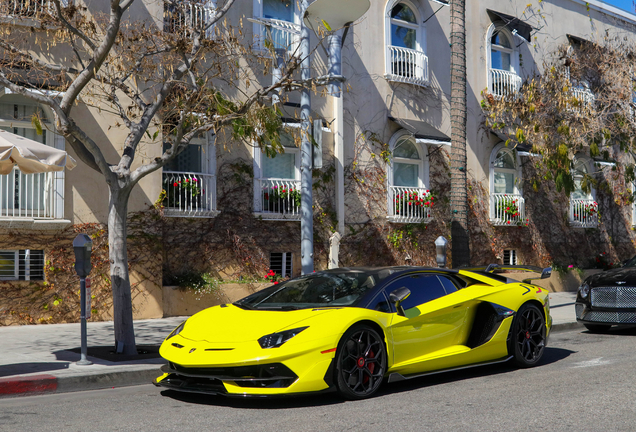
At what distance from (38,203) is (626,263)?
36.7ft

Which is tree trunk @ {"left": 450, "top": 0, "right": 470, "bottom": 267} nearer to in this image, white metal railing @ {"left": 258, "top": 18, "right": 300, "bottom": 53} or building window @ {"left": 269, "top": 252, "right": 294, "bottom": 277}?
white metal railing @ {"left": 258, "top": 18, "right": 300, "bottom": 53}

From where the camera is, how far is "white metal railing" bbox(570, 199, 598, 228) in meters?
22.4

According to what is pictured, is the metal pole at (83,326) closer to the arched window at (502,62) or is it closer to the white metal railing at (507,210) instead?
the white metal railing at (507,210)

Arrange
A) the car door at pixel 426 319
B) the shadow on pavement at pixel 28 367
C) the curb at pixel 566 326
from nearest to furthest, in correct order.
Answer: the car door at pixel 426 319 → the shadow on pavement at pixel 28 367 → the curb at pixel 566 326

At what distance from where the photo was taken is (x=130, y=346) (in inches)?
357

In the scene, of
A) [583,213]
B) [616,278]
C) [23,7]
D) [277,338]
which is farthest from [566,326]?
[23,7]

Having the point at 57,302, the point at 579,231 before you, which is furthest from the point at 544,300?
the point at 579,231

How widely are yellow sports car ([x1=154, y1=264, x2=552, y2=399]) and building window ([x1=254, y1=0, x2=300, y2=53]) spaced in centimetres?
915

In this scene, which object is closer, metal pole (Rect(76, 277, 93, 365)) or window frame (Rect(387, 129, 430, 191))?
metal pole (Rect(76, 277, 93, 365))

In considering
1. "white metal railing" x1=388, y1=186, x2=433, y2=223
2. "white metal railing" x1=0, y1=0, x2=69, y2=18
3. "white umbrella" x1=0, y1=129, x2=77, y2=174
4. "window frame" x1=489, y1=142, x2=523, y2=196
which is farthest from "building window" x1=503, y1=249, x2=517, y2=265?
"white umbrella" x1=0, y1=129, x2=77, y2=174

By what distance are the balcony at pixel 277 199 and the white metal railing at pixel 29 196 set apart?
444 cm

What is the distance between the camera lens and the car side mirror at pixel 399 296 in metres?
6.94

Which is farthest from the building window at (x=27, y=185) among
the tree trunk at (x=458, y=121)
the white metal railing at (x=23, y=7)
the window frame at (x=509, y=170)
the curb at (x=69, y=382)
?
the window frame at (x=509, y=170)

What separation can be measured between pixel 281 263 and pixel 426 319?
9.28 metres
